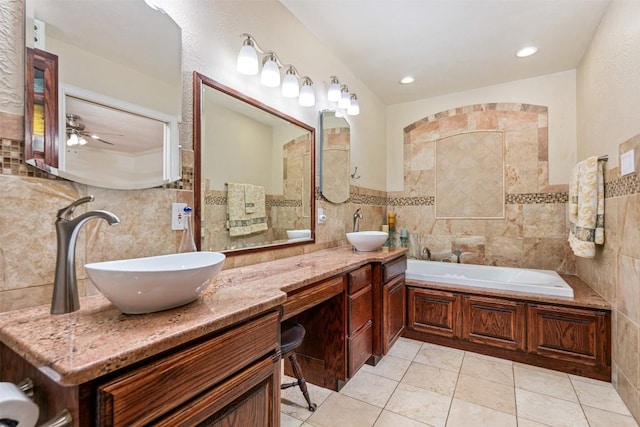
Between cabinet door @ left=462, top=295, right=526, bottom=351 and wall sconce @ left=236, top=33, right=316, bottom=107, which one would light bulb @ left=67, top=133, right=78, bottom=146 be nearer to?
wall sconce @ left=236, top=33, right=316, bottom=107

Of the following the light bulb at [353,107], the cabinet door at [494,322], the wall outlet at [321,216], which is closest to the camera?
the cabinet door at [494,322]

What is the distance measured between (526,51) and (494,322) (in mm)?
2398

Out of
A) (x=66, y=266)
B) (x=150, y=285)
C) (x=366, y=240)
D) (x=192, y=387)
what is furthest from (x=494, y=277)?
(x=66, y=266)

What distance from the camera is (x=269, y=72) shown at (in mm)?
1901

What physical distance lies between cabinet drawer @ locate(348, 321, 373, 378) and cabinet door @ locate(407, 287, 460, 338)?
2.35ft

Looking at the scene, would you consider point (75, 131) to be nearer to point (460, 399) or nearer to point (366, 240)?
point (366, 240)

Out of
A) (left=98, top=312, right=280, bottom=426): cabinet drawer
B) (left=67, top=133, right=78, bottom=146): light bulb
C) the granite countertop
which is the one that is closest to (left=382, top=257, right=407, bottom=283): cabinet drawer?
the granite countertop

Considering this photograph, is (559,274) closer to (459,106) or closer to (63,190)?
(459,106)

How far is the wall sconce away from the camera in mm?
1736

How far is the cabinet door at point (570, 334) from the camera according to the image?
2051mm

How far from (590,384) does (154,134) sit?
309cm

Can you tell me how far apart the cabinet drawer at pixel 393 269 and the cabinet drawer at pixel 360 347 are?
37cm

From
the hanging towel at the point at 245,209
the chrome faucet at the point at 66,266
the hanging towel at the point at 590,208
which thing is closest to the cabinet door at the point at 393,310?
the hanging towel at the point at 245,209

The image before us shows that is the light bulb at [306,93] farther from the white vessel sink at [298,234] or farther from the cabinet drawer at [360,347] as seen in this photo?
the cabinet drawer at [360,347]
